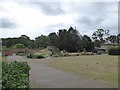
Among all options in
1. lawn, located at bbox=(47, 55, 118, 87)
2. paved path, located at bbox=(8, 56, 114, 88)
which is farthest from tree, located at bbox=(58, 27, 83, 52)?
paved path, located at bbox=(8, 56, 114, 88)

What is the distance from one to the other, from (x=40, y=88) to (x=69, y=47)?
184ft

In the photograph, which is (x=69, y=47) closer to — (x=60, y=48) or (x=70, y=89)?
(x=60, y=48)

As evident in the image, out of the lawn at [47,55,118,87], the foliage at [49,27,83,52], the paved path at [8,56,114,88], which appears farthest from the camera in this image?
the foliage at [49,27,83,52]

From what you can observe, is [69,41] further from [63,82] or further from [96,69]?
[63,82]

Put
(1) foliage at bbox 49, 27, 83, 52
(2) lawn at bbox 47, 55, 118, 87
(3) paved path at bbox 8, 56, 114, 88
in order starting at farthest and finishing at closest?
(1) foliage at bbox 49, 27, 83, 52 → (2) lawn at bbox 47, 55, 118, 87 → (3) paved path at bbox 8, 56, 114, 88

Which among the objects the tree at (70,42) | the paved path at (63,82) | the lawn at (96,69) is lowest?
the paved path at (63,82)

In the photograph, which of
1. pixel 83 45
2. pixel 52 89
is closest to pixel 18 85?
pixel 52 89

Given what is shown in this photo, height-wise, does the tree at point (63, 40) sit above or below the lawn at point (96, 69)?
above

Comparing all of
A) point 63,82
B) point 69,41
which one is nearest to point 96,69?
point 63,82

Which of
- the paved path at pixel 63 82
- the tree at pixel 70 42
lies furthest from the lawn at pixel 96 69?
the tree at pixel 70 42

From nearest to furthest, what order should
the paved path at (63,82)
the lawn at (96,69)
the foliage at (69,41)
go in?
the paved path at (63,82)
the lawn at (96,69)
the foliage at (69,41)

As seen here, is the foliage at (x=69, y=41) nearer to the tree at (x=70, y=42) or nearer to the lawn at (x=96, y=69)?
the tree at (x=70, y=42)

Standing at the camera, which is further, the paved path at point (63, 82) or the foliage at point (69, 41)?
the foliage at point (69, 41)

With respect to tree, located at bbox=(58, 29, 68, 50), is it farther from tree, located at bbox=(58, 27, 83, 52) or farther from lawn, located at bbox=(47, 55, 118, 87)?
lawn, located at bbox=(47, 55, 118, 87)
